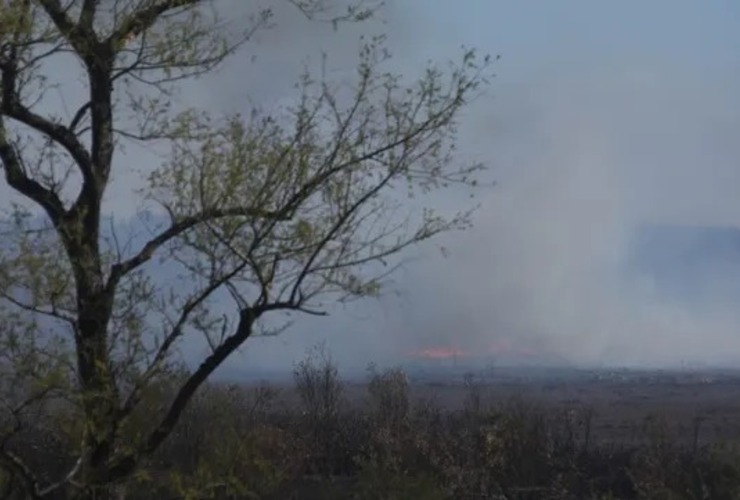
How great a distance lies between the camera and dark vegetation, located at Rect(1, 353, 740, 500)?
1700 centimetres

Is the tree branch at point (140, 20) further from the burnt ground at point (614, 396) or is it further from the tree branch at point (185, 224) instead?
the burnt ground at point (614, 396)

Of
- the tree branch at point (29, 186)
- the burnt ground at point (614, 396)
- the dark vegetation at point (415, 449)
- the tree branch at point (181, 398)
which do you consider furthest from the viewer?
the burnt ground at point (614, 396)

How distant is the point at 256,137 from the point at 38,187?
1511 mm


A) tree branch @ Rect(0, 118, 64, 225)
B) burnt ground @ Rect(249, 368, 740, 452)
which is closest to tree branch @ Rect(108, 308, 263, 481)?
tree branch @ Rect(0, 118, 64, 225)

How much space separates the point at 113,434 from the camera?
9227 mm

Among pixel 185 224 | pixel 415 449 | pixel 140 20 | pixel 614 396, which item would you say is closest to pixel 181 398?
pixel 185 224

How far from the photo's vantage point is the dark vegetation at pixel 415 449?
55.8 feet

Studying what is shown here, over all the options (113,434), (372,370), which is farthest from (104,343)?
(372,370)

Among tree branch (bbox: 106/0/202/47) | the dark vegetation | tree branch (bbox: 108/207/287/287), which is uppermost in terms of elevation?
tree branch (bbox: 106/0/202/47)

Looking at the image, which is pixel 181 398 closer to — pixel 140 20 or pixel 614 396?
pixel 140 20

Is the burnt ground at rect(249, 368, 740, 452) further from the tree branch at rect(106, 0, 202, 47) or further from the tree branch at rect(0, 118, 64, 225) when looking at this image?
the tree branch at rect(0, 118, 64, 225)

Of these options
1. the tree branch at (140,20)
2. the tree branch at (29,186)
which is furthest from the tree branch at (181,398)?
the tree branch at (140,20)

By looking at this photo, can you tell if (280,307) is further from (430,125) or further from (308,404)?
(308,404)

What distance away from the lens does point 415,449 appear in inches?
846
